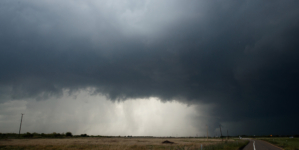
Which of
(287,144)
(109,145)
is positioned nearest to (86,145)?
(109,145)

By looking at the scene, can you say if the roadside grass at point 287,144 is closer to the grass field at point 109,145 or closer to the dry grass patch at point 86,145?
the grass field at point 109,145

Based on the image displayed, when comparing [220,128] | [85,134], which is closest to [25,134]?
[85,134]

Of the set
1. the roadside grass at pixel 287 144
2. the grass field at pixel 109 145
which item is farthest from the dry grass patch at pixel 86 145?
the roadside grass at pixel 287 144

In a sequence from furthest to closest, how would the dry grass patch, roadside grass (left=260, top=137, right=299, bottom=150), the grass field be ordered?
roadside grass (left=260, top=137, right=299, bottom=150) < the dry grass patch < the grass field

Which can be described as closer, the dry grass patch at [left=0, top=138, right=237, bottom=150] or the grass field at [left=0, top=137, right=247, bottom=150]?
the grass field at [left=0, top=137, right=247, bottom=150]

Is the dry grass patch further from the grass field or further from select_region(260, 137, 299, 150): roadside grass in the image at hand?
select_region(260, 137, 299, 150): roadside grass

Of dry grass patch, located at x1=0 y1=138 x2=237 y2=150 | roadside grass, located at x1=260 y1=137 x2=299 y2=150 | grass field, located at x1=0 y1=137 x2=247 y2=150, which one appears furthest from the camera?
roadside grass, located at x1=260 y1=137 x2=299 y2=150

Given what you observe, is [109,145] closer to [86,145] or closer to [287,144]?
[86,145]

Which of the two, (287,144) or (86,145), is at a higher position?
(86,145)

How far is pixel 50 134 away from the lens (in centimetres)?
12469

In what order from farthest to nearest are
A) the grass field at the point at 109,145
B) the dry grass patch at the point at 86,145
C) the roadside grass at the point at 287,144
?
the roadside grass at the point at 287,144 < the dry grass patch at the point at 86,145 < the grass field at the point at 109,145

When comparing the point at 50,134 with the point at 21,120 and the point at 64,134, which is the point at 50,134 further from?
the point at 21,120

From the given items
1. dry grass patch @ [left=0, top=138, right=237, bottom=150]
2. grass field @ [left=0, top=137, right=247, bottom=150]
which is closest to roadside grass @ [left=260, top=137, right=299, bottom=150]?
grass field @ [left=0, top=137, right=247, bottom=150]

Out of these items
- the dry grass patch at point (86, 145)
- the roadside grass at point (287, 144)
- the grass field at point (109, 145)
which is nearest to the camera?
the grass field at point (109, 145)
